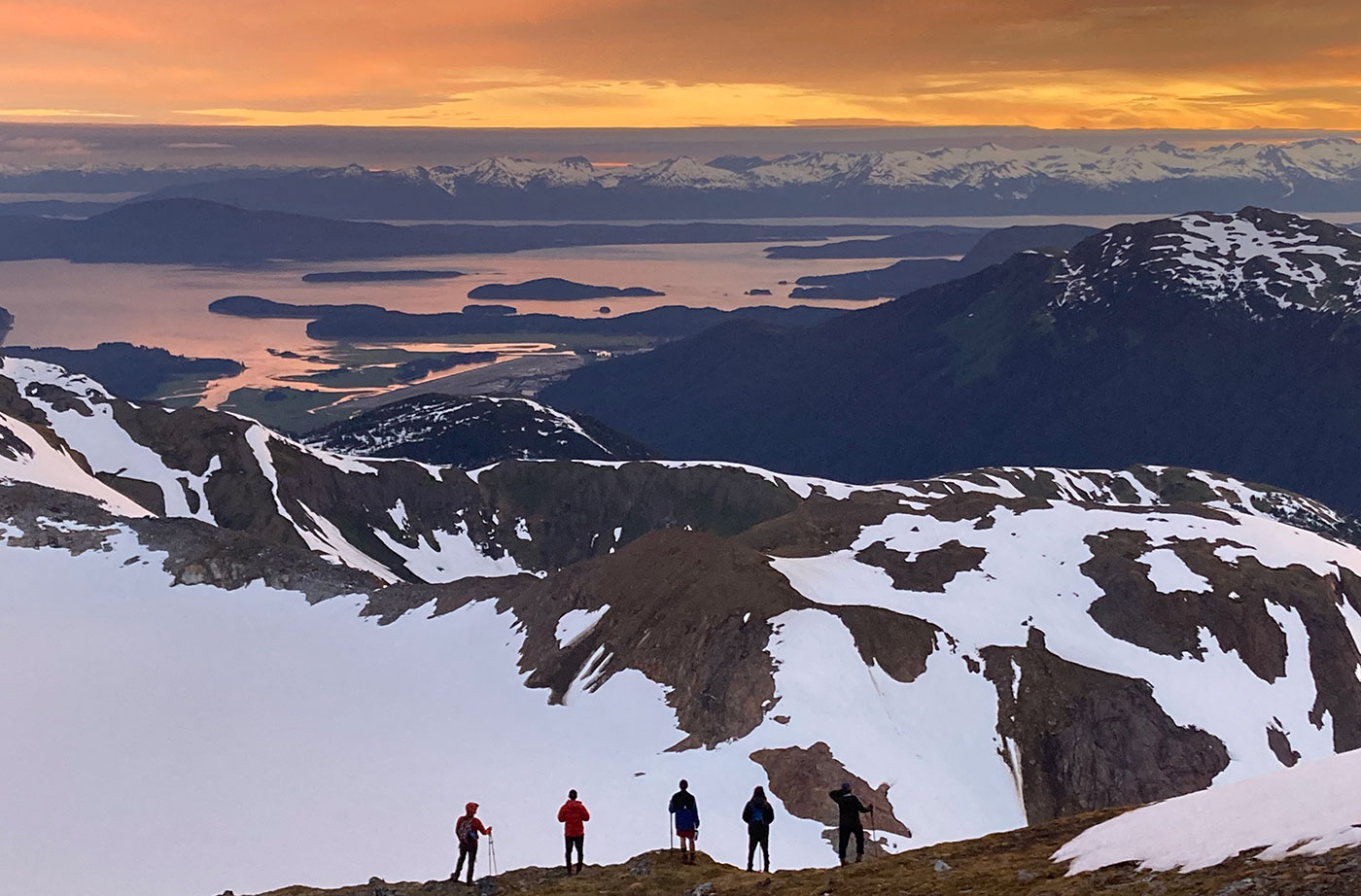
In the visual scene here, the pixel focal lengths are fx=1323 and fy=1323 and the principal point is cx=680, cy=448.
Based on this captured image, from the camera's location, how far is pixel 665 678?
8150 centimetres

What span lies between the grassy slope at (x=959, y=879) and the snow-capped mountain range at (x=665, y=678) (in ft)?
51.0

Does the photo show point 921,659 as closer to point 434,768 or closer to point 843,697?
point 843,697

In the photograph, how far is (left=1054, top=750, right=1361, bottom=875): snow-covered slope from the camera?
30078 millimetres

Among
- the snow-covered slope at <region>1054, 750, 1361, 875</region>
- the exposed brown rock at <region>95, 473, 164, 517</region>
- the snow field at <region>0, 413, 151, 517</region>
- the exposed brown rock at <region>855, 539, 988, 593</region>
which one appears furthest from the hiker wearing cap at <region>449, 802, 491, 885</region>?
the exposed brown rock at <region>95, 473, 164, 517</region>

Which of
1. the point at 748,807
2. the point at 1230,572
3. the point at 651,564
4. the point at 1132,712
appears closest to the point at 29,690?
the point at 651,564

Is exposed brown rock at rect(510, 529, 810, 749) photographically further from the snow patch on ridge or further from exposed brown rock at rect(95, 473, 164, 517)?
exposed brown rock at rect(95, 473, 164, 517)

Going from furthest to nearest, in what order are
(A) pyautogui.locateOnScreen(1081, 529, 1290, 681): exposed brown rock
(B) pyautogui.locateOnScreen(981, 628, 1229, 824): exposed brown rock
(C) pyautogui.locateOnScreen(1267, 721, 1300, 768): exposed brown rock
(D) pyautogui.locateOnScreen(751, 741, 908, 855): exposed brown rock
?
1. (A) pyautogui.locateOnScreen(1081, 529, 1290, 681): exposed brown rock
2. (C) pyautogui.locateOnScreen(1267, 721, 1300, 768): exposed brown rock
3. (B) pyautogui.locateOnScreen(981, 628, 1229, 824): exposed brown rock
4. (D) pyautogui.locateOnScreen(751, 741, 908, 855): exposed brown rock

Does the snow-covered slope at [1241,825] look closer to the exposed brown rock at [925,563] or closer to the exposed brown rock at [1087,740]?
the exposed brown rock at [1087,740]

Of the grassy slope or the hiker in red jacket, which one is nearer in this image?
the grassy slope

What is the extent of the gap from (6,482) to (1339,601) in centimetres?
11431

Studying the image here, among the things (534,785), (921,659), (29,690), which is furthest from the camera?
(921,659)

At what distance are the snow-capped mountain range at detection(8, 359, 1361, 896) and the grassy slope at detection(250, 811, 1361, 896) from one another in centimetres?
1556

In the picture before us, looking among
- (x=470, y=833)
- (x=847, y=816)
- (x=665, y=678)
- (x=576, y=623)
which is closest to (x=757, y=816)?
(x=847, y=816)

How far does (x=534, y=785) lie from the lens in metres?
64.8
